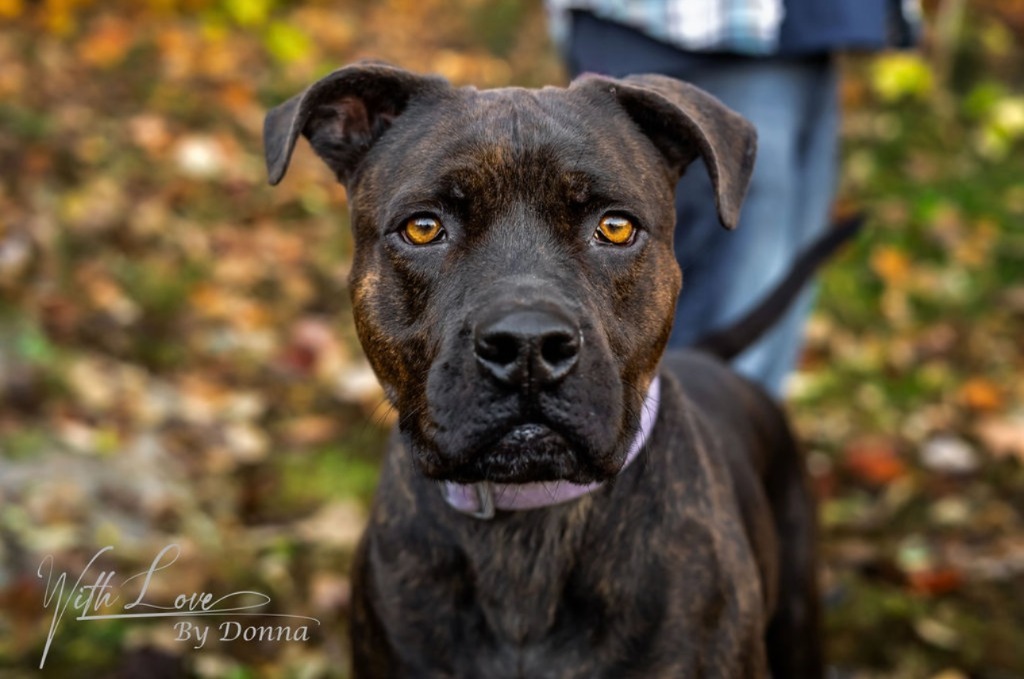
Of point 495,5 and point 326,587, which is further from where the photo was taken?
point 495,5

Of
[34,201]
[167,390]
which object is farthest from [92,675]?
[34,201]

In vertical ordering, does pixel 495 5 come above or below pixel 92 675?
above

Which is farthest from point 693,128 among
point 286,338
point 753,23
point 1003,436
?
point 286,338

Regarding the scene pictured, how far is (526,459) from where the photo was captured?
2.52 metres

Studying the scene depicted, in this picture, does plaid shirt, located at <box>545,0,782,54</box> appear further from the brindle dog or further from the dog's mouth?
the dog's mouth

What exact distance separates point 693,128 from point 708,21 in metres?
1.22

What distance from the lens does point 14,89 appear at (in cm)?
843

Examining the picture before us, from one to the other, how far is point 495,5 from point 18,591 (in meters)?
7.67

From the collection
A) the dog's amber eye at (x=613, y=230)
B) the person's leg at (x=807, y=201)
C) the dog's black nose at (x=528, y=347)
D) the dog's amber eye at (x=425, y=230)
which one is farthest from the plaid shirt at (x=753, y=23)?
the dog's black nose at (x=528, y=347)

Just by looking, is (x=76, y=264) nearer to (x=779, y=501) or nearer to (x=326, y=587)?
(x=326, y=587)

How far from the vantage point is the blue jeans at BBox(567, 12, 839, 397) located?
416cm

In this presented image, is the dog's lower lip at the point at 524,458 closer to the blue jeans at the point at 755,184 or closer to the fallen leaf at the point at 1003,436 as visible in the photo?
the blue jeans at the point at 755,184

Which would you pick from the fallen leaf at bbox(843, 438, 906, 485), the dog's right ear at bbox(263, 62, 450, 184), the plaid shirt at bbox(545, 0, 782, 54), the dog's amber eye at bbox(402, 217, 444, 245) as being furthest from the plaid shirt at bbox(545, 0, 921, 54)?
the fallen leaf at bbox(843, 438, 906, 485)

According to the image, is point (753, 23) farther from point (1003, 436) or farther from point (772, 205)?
point (1003, 436)
